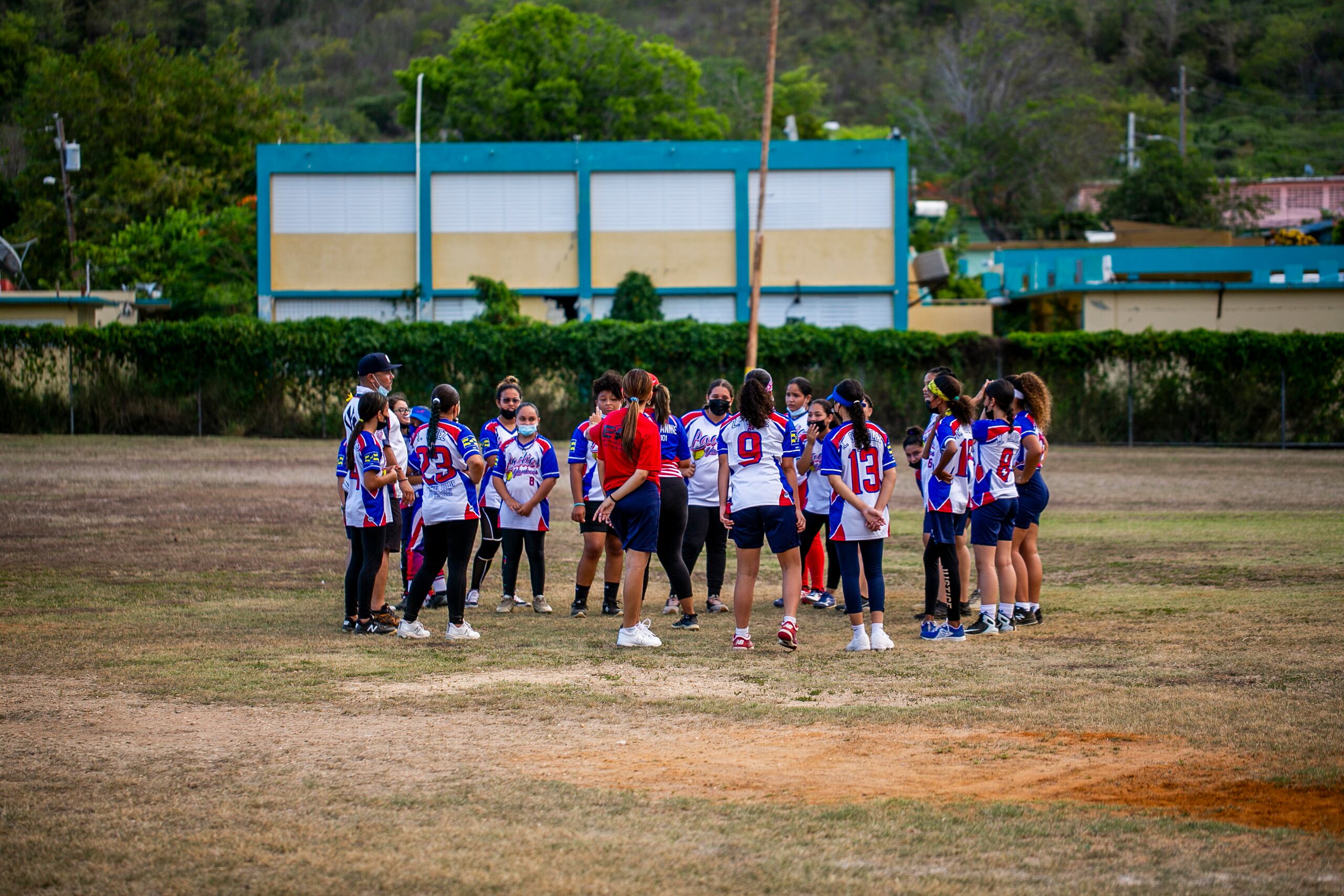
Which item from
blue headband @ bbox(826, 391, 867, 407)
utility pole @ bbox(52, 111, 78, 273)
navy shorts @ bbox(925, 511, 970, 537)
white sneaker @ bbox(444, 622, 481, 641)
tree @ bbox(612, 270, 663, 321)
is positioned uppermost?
utility pole @ bbox(52, 111, 78, 273)

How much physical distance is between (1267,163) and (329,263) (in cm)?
6699

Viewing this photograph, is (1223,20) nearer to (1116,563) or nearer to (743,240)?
(743,240)

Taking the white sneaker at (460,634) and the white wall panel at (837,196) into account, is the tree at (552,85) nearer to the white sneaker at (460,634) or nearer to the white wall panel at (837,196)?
the white wall panel at (837,196)

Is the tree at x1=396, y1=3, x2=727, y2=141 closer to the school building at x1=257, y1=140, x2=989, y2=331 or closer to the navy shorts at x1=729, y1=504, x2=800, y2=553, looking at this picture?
the school building at x1=257, y1=140, x2=989, y2=331

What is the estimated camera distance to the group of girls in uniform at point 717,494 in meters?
8.74

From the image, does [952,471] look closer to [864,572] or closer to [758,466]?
[864,572]

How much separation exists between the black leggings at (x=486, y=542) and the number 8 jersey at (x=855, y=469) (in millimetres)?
3195

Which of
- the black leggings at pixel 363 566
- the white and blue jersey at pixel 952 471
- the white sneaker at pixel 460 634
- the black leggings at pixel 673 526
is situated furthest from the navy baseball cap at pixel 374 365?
the white and blue jersey at pixel 952 471

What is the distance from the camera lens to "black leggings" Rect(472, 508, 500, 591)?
425 inches

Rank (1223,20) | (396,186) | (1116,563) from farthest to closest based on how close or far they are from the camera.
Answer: (1223,20)
(396,186)
(1116,563)

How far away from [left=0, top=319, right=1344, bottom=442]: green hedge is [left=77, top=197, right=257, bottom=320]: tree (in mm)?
16843

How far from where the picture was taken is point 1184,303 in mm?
37375

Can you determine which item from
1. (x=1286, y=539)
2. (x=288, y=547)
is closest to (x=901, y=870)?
(x=288, y=547)

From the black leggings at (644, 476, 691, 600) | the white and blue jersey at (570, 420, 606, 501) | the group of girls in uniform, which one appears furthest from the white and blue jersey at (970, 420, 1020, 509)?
the white and blue jersey at (570, 420, 606, 501)
